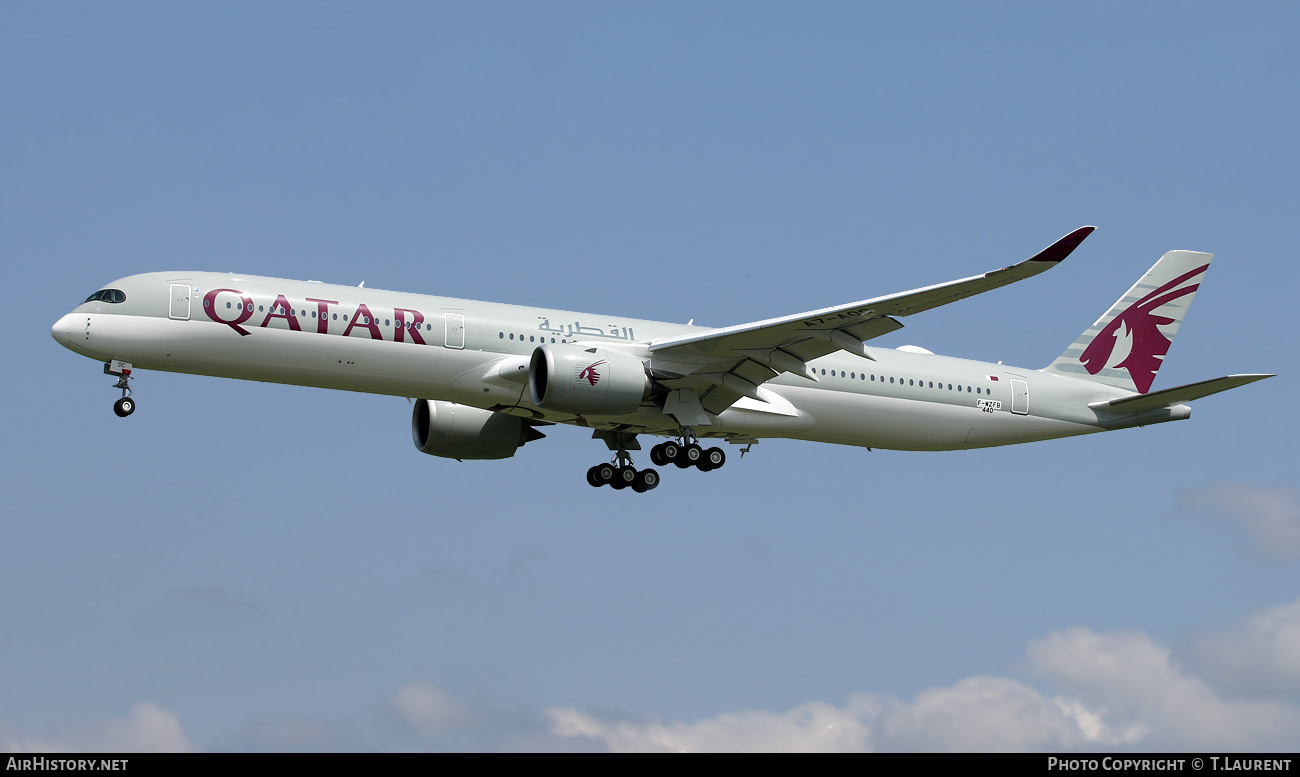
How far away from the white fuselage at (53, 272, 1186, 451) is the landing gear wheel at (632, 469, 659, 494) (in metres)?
2.08

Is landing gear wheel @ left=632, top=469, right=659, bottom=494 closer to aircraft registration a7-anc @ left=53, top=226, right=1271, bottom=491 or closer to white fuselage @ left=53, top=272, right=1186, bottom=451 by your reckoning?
aircraft registration a7-anc @ left=53, top=226, right=1271, bottom=491

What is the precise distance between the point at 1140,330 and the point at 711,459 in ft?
48.1

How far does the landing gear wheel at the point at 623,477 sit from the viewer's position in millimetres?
39250

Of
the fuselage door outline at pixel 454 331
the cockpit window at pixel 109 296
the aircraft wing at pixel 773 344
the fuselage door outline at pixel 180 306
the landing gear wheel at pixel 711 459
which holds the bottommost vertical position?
the landing gear wheel at pixel 711 459

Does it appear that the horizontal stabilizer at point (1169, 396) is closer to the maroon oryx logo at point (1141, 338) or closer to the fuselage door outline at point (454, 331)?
the maroon oryx logo at point (1141, 338)

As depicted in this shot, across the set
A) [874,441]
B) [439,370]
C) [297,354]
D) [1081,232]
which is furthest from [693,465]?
Answer: [1081,232]

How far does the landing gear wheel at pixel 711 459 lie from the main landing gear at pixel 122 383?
1386cm

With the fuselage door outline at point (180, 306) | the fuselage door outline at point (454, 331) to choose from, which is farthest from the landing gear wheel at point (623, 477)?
the fuselage door outline at point (180, 306)

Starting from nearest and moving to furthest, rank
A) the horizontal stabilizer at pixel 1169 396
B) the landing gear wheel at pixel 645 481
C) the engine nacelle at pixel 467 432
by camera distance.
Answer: the horizontal stabilizer at pixel 1169 396 → the landing gear wheel at pixel 645 481 → the engine nacelle at pixel 467 432

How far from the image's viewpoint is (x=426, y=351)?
3378cm

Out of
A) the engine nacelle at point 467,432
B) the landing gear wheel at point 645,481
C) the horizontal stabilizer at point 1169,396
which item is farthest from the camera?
the engine nacelle at point 467,432

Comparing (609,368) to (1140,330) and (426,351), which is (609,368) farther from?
(1140,330)
